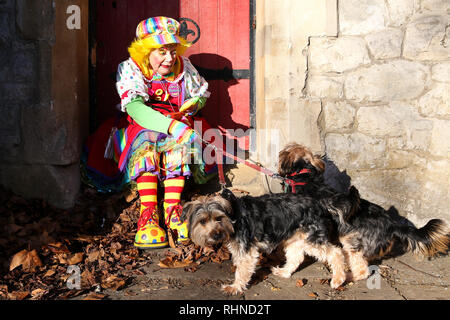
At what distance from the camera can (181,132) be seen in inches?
152

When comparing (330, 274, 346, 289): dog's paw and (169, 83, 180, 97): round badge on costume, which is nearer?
(330, 274, 346, 289): dog's paw

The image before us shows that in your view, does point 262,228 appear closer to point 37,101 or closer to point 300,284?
point 300,284

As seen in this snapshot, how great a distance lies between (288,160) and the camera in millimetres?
3725

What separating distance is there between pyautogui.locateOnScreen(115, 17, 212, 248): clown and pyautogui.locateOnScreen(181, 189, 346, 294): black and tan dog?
900mm

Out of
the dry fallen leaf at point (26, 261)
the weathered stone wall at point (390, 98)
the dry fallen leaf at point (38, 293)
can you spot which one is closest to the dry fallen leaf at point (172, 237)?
the dry fallen leaf at point (26, 261)

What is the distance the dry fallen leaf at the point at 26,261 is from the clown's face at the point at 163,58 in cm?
209

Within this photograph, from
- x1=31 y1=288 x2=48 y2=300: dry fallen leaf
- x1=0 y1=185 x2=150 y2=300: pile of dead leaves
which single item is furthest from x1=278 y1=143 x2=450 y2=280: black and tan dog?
x1=31 y1=288 x2=48 y2=300: dry fallen leaf

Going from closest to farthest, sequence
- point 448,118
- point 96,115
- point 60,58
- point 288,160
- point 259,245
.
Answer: point 259,245 < point 288,160 < point 448,118 < point 60,58 < point 96,115

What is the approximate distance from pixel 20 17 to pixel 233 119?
2590mm

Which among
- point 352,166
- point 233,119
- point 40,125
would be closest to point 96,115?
point 40,125

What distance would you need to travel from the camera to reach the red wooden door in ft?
16.9

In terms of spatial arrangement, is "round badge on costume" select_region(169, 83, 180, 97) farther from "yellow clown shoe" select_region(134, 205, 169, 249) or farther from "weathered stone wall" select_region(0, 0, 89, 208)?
"yellow clown shoe" select_region(134, 205, 169, 249)

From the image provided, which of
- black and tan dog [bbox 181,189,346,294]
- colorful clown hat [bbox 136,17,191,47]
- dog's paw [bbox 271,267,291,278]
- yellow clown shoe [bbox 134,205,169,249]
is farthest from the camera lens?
colorful clown hat [bbox 136,17,191,47]

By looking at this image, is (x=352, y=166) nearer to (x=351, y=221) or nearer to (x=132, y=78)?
(x=351, y=221)
